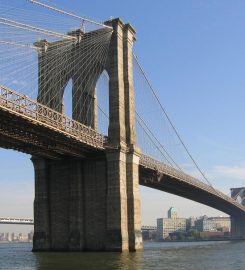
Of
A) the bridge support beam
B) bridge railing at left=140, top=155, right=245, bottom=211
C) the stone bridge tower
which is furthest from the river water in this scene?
the bridge support beam

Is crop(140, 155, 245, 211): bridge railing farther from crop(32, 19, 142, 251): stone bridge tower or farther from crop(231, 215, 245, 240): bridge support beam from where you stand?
crop(231, 215, 245, 240): bridge support beam

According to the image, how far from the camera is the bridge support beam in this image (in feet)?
543

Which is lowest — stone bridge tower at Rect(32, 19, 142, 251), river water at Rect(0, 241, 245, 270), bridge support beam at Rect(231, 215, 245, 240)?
bridge support beam at Rect(231, 215, 245, 240)

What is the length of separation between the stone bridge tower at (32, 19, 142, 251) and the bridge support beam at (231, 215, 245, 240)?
108m

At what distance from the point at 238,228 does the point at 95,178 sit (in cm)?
11500

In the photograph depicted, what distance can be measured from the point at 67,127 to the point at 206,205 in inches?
3092

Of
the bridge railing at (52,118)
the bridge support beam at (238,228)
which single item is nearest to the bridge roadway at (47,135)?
the bridge railing at (52,118)

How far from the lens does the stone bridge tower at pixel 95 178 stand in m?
59.6

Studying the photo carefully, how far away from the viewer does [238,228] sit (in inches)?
6585

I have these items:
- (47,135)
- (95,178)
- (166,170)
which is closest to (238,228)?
(166,170)

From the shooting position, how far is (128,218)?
60.5 meters

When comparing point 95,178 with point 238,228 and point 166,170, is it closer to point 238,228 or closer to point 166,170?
point 166,170

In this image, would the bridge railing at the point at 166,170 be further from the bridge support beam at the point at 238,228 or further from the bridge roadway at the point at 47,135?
the bridge support beam at the point at 238,228

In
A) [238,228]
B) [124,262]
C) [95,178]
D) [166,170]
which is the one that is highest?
[166,170]
